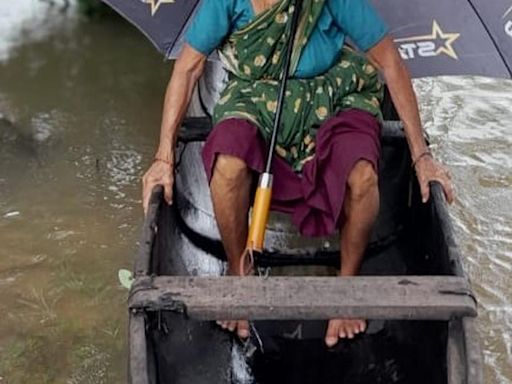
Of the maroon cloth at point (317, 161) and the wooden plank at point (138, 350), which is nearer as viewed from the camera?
the wooden plank at point (138, 350)

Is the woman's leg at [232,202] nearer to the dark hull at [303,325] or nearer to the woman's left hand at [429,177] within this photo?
the dark hull at [303,325]

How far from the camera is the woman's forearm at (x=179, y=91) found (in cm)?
281

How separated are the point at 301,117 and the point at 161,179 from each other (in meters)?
0.45

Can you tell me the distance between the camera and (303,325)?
2.96 meters

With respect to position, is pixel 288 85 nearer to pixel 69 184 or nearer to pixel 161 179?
pixel 161 179

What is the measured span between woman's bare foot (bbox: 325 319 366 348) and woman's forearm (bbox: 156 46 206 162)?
0.71m

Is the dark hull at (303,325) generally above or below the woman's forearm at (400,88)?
below

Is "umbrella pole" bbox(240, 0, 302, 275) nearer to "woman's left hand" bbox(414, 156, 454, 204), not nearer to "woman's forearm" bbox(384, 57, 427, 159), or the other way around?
"woman's forearm" bbox(384, 57, 427, 159)

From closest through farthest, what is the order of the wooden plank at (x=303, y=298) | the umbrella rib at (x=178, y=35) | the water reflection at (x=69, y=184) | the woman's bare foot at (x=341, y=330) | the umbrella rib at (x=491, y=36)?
the wooden plank at (x=303, y=298) < the woman's bare foot at (x=341, y=330) < the umbrella rib at (x=491, y=36) < the umbrella rib at (x=178, y=35) < the water reflection at (x=69, y=184)

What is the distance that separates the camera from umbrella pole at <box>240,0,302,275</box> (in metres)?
2.62

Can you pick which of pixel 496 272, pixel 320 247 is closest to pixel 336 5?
pixel 320 247

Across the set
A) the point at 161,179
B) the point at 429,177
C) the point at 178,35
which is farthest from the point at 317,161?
the point at 178,35

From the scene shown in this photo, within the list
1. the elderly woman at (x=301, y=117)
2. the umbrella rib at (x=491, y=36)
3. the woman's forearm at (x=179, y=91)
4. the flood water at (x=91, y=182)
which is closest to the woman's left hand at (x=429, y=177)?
the elderly woman at (x=301, y=117)

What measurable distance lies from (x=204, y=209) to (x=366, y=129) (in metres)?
0.84
